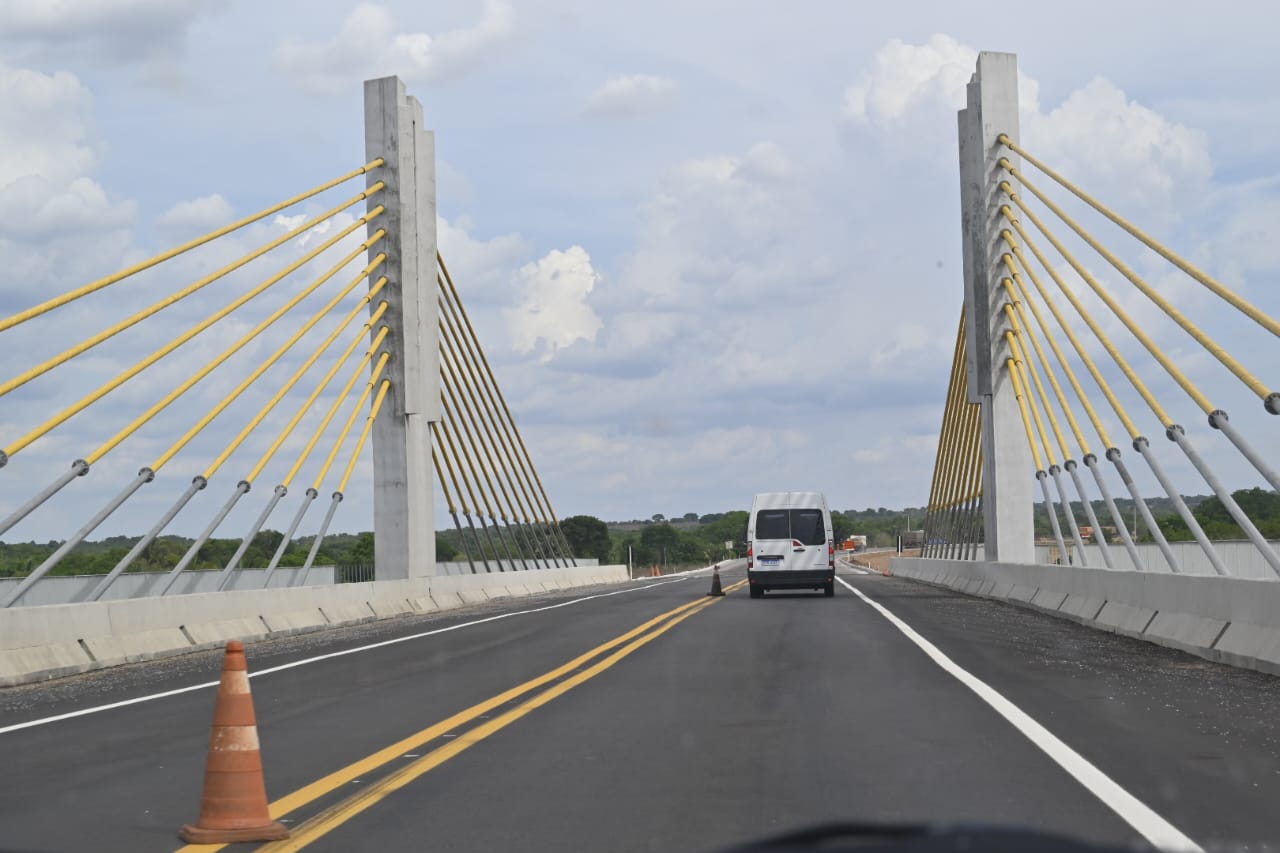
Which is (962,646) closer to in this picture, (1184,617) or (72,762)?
(1184,617)

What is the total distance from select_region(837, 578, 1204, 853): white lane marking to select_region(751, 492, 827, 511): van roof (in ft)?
73.7

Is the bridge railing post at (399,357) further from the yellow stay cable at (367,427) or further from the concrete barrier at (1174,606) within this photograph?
the concrete barrier at (1174,606)

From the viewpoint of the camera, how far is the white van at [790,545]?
3634 cm

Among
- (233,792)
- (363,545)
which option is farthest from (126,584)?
(363,545)

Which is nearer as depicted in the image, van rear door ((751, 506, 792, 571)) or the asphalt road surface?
the asphalt road surface

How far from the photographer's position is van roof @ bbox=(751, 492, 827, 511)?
37219 millimetres

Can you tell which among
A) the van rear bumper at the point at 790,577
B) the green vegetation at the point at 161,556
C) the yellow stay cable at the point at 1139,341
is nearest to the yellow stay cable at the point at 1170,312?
the yellow stay cable at the point at 1139,341

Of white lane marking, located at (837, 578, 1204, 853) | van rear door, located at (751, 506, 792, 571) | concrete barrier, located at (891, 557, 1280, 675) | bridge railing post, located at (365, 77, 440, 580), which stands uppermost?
bridge railing post, located at (365, 77, 440, 580)

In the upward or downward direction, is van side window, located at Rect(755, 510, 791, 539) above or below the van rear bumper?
above

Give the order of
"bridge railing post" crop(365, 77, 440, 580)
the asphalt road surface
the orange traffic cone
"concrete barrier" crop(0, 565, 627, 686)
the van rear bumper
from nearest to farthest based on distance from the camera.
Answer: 1. the orange traffic cone
2. the asphalt road surface
3. "concrete barrier" crop(0, 565, 627, 686)
4. "bridge railing post" crop(365, 77, 440, 580)
5. the van rear bumper

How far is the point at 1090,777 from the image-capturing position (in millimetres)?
8500

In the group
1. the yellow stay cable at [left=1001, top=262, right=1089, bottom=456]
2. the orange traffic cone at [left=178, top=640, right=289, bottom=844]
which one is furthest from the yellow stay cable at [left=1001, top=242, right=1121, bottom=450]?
the orange traffic cone at [left=178, top=640, right=289, bottom=844]

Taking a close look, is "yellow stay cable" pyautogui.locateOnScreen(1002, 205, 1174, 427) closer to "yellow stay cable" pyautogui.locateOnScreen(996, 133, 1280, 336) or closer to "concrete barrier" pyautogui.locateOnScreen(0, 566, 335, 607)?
"yellow stay cable" pyautogui.locateOnScreen(996, 133, 1280, 336)

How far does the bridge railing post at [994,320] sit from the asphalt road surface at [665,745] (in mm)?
15475
